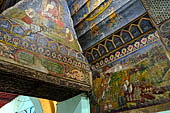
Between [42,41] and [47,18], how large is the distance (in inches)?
30.0

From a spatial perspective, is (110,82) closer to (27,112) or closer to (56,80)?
(56,80)

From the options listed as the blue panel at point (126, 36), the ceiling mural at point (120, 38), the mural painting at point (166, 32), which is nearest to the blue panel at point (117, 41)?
the ceiling mural at point (120, 38)

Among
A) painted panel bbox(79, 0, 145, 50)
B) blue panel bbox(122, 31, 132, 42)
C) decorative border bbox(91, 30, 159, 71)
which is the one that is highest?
painted panel bbox(79, 0, 145, 50)

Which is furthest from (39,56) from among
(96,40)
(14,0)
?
(96,40)

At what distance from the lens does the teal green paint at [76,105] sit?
129 inches

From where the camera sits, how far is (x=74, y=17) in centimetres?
418

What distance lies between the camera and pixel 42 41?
307cm

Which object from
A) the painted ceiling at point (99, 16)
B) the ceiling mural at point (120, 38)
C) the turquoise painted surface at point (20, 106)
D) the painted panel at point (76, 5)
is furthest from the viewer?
the turquoise painted surface at point (20, 106)

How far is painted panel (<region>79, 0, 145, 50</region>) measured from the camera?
291cm

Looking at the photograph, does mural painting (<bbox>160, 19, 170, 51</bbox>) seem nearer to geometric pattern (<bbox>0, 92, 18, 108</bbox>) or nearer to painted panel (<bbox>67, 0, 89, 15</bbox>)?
painted panel (<bbox>67, 0, 89, 15</bbox>)

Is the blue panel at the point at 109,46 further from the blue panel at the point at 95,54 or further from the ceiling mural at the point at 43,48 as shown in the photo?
the ceiling mural at the point at 43,48

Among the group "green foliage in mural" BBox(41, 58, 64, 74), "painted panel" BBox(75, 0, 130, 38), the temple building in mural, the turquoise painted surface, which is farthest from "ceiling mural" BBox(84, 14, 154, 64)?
the turquoise painted surface

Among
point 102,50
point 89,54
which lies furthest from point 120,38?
point 89,54

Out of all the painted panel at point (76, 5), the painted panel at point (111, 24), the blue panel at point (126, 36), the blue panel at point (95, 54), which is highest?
the painted panel at point (76, 5)
